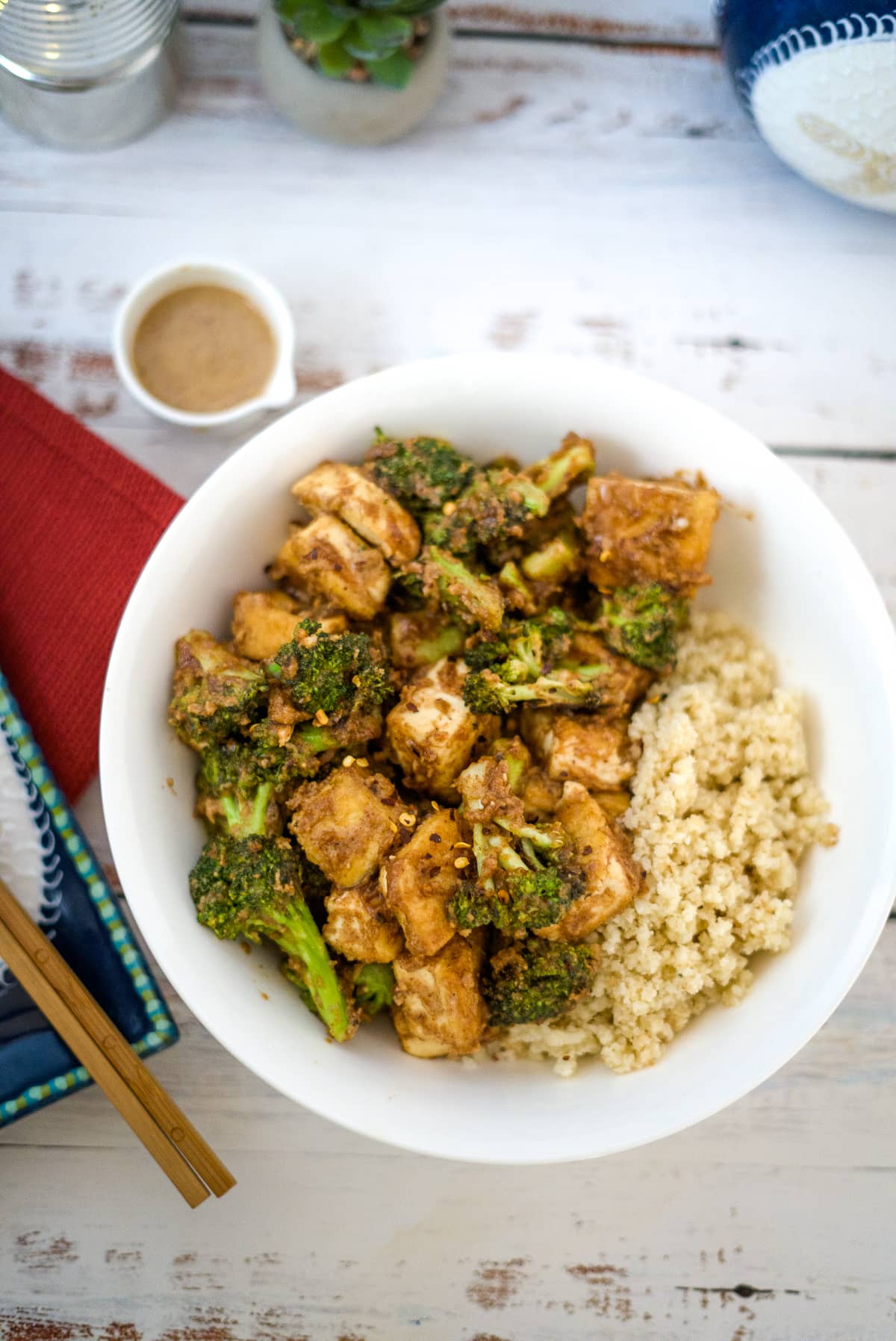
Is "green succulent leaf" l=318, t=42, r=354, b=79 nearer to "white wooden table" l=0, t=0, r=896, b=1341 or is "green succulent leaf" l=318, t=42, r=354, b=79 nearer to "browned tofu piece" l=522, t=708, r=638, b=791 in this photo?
"white wooden table" l=0, t=0, r=896, b=1341

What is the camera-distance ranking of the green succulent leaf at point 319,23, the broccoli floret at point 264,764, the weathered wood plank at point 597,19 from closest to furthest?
the broccoli floret at point 264,764 < the green succulent leaf at point 319,23 < the weathered wood plank at point 597,19

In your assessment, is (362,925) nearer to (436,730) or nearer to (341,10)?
(436,730)

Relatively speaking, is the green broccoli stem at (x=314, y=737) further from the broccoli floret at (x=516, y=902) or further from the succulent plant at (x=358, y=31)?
the succulent plant at (x=358, y=31)

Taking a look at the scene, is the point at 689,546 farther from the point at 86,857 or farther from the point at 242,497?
Answer: the point at 86,857

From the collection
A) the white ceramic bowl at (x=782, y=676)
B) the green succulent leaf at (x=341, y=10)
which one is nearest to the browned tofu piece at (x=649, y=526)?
the white ceramic bowl at (x=782, y=676)

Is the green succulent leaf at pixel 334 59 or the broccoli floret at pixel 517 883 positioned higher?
the green succulent leaf at pixel 334 59

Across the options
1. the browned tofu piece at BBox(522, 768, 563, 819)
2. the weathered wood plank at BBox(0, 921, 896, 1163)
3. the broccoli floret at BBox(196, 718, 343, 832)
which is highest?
the broccoli floret at BBox(196, 718, 343, 832)

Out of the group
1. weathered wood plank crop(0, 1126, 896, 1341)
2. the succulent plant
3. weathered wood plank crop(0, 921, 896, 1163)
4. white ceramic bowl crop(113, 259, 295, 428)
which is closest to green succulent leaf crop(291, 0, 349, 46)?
the succulent plant
